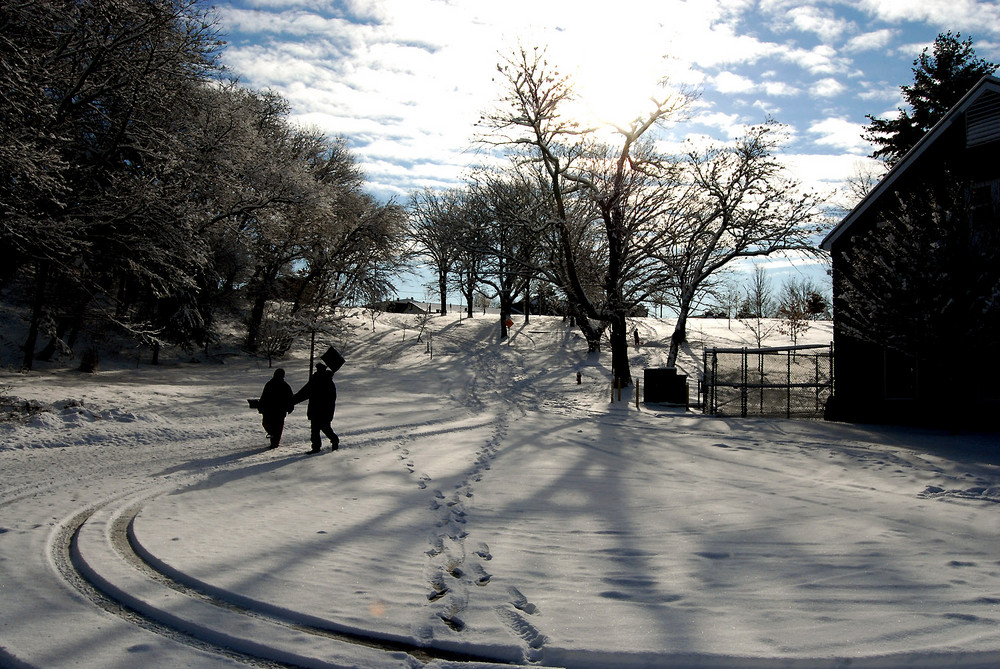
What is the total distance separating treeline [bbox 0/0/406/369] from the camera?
40.7 feet

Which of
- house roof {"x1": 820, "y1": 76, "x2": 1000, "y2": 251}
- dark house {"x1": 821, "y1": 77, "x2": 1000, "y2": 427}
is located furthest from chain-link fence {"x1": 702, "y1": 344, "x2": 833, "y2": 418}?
house roof {"x1": 820, "y1": 76, "x2": 1000, "y2": 251}

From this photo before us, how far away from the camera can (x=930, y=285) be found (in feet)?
45.6

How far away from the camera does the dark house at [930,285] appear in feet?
45.4

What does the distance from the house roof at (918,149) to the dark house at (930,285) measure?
3cm

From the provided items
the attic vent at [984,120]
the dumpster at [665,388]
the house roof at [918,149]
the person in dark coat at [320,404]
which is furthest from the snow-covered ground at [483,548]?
the dumpster at [665,388]

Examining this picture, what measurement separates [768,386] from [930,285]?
6.15 meters

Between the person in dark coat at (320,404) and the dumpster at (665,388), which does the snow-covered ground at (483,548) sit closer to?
the person in dark coat at (320,404)

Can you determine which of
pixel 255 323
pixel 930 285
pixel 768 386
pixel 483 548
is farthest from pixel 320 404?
pixel 255 323

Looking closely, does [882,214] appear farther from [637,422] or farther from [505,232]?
[505,232]

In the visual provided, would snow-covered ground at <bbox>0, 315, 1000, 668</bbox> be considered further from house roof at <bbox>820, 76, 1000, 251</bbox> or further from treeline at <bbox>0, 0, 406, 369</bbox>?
house roof at <bbox>820, 76, 1000, 251</bbox>

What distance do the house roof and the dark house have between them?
0.03 meters

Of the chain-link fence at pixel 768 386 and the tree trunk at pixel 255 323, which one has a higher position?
the tree trunk at pixel 255 323

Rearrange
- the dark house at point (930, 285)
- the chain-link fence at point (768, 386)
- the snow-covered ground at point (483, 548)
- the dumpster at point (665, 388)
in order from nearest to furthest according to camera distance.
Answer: the snow-covered ground at point (483, 548) < the dark house at point (930, 285) < the chain-link fence at point (768, 386) < the dumpster at point (665, 388)

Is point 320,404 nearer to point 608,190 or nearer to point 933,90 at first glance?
point 608,190
